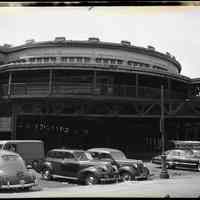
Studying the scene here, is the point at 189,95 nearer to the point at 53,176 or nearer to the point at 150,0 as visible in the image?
the point at 53,176

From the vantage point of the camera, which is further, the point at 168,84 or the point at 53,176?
the point at 168,84

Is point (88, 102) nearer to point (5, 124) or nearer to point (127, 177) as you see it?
point (5, 124)

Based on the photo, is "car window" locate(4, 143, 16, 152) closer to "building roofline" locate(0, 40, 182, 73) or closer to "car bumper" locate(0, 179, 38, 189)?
"car bumper" locate(0, 179, 38, 189)

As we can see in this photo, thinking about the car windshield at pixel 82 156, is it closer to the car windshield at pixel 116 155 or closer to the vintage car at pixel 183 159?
the car windshield at pixel 116 155

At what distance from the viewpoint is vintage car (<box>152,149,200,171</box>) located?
27.6 meters

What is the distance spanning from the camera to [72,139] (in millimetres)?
35562

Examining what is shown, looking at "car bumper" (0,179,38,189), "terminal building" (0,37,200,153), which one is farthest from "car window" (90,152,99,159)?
"terminal building" (0,37,200,153)

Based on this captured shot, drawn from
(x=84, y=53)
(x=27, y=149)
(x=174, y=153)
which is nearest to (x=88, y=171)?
(x=27, y=149)

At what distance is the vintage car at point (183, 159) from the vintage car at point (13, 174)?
51.4 ft

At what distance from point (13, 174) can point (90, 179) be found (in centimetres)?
412

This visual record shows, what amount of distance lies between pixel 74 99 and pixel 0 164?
53.1 ft

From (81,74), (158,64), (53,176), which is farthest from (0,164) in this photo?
(158,64)

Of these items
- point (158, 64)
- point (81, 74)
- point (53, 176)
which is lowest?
point (53, 176)

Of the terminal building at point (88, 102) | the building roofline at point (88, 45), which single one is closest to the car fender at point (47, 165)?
the terminal building at point (88, 102)
